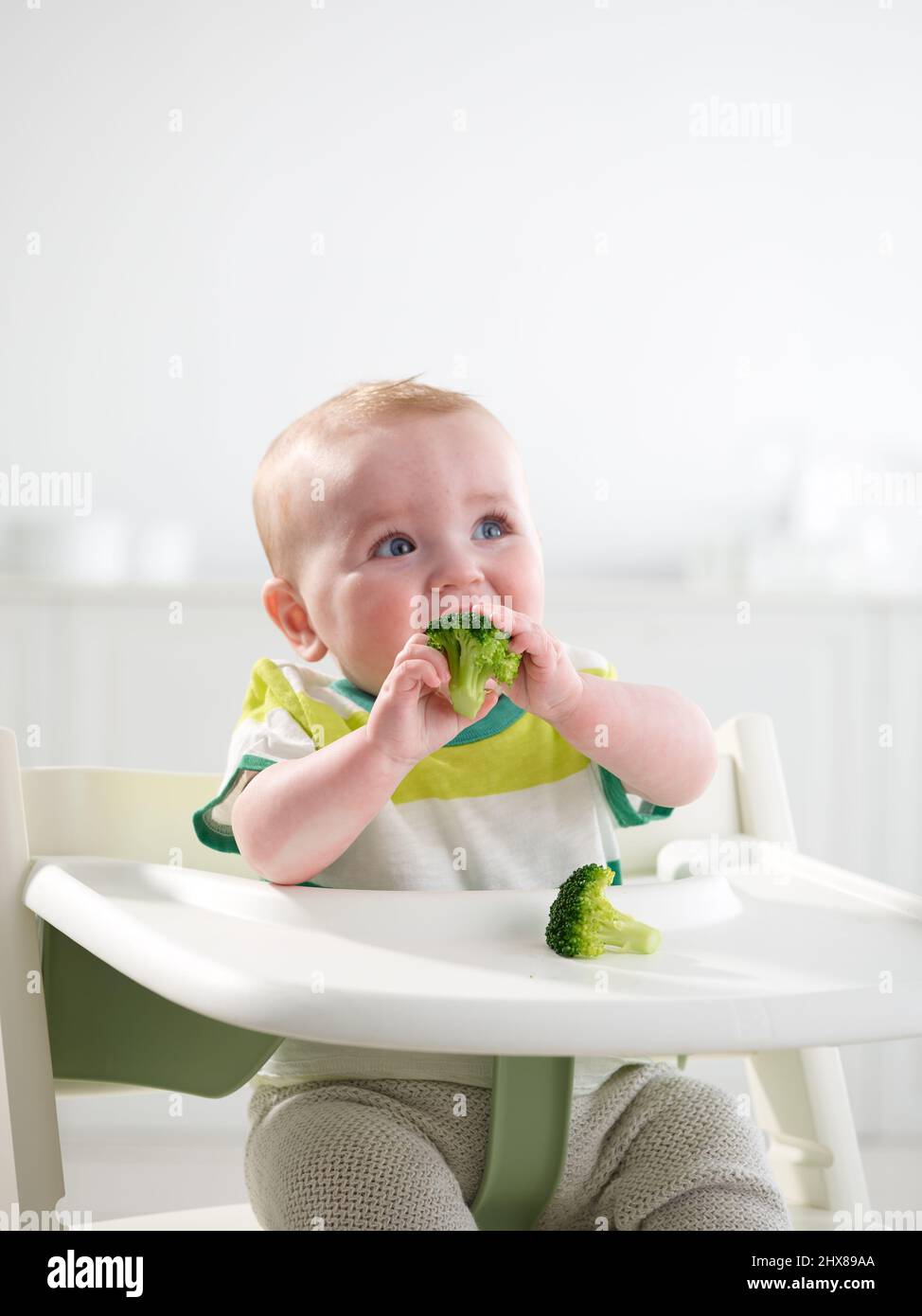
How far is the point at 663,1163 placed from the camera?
35.1 inches

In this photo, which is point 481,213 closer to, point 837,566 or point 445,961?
point 837,566

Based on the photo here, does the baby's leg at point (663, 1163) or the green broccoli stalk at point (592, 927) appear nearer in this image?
the green broccoli stalk at point (592, 927)

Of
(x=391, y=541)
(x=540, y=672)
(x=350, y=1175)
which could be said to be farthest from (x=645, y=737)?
(x=350, y=1175)

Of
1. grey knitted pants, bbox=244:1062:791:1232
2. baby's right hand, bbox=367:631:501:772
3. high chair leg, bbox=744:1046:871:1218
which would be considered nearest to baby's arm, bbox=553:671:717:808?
baby's right hand, bbox=367:631:501:772

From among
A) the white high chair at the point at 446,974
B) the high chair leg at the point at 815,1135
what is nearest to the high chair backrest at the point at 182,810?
the white high chair at the point at 446,974

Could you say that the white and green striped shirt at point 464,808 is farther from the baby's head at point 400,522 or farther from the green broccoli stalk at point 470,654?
the green broccoli stalk at point 470,654

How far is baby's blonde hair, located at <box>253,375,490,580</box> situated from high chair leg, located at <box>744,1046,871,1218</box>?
64cm

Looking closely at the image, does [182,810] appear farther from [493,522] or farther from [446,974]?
[446,974]

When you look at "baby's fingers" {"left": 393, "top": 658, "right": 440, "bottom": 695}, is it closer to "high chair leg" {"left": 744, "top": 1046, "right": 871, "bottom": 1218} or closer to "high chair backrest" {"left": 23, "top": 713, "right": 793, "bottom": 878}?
"high chair backrest" {"left": 23, "top": 713, "right": 793, "bottom": 878}

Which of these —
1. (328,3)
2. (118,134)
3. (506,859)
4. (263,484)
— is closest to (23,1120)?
(506,859)

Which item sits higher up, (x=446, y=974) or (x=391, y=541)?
(x=391, y=541)

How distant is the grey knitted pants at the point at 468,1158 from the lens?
32.2 inches

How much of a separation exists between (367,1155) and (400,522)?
0.45 meters

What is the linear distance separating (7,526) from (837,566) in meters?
1.42
